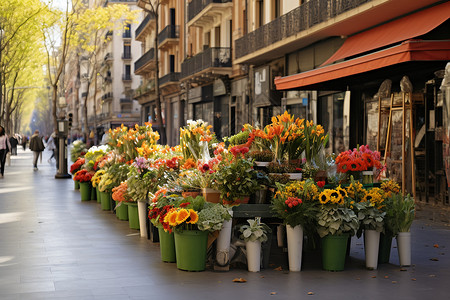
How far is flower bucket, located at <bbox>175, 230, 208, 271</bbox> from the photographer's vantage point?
8164 millimetres

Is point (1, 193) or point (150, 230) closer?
point (150, 230)

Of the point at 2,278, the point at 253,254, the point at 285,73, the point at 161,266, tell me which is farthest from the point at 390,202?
the point at 285,73

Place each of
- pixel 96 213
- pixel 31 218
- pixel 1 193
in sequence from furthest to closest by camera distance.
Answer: pixel 1 193
pixel 96 213
pixel 31 218

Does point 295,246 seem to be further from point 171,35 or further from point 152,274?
point 171,35

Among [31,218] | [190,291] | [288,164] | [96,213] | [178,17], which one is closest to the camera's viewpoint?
[190,291]

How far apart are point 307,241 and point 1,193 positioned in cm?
1161

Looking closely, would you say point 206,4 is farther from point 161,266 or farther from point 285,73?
point 161,266

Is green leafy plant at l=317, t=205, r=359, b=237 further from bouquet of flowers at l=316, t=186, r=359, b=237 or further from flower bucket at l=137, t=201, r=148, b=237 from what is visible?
flower bucket at l=137, t=201, r=148, b=237

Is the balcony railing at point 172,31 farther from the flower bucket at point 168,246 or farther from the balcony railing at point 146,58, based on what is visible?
the flower bucket at point 168,246

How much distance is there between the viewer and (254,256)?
8211 millimetres

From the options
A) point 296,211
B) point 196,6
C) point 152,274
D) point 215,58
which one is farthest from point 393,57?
point 196,6

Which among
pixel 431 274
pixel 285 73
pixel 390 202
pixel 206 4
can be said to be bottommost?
pixel 431 274

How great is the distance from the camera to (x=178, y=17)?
1882 inches

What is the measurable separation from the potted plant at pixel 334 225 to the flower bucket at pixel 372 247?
0.97ft
